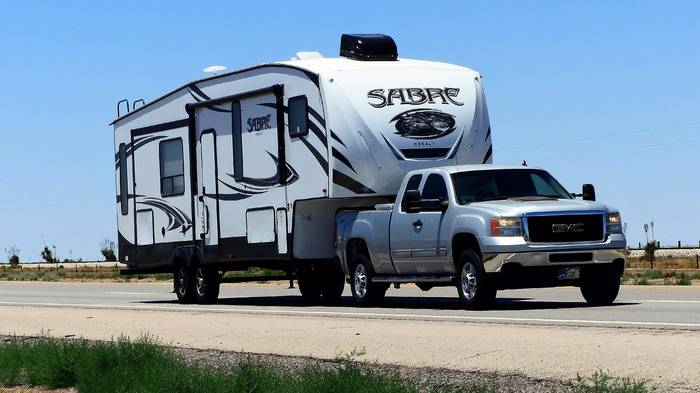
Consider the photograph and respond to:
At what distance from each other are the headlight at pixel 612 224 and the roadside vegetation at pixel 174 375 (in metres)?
6.80

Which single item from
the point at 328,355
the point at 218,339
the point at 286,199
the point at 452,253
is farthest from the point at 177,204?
the point at 328,355

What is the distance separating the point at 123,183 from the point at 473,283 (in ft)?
34.7

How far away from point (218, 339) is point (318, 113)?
6250mm

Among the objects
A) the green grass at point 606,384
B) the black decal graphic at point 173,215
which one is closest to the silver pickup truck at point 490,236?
the black decal graphic at point 173,215

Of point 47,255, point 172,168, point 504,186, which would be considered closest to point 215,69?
point 172,168

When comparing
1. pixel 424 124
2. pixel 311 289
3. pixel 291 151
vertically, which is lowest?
pixel 311 289

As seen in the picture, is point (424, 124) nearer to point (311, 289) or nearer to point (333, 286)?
point (333, 286)

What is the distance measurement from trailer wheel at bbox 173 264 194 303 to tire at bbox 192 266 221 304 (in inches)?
5.1

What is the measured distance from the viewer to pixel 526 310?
16.5m

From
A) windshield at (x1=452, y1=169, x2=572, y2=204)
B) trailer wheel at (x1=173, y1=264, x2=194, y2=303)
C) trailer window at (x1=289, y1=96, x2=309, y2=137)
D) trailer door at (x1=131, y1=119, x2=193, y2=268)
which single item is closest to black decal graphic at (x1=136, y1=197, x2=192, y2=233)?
trailer door at (x1=131, y1=119, x2=193, y2=268)

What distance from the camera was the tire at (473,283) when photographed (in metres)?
16.3

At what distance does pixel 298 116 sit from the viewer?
19703mm

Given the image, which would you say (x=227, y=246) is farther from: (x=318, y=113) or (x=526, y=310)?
(x=526, y=310)

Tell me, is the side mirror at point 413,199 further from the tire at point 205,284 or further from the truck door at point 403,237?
the tire at point 205,284
